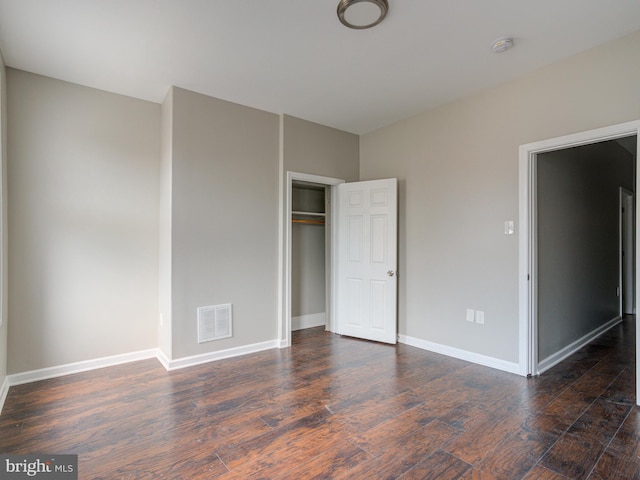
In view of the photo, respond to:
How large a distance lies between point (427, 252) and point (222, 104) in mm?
2812

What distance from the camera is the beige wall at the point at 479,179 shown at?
107 inches

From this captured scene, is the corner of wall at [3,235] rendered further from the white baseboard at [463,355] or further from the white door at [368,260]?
the white baseboard at [463,355]

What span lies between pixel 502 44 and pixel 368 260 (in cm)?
258

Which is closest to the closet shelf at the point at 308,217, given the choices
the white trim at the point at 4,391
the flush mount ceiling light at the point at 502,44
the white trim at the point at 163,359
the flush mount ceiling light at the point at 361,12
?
the white trim at the point at 163,359

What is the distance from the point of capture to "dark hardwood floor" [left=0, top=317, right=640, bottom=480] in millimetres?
1893

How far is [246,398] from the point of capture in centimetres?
272

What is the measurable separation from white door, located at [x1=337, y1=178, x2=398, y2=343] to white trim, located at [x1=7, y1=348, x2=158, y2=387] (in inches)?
93.6

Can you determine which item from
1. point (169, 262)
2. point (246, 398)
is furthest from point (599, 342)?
point (169, 262)

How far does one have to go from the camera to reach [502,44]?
8.48 feet

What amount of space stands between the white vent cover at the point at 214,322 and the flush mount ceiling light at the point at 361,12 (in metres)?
2.84

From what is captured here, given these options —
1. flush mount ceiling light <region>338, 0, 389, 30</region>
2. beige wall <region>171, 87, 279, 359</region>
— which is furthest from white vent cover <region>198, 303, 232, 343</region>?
flush mount ceiling light <region>338, 0, 389, 30</region>

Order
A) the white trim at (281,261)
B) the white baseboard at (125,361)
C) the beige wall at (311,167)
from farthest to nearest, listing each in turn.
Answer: the beige wall at (311,167)
the white trim at (281,261)
the white baseboard at (125,361)

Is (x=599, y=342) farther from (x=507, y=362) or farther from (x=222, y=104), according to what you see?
(x=222, y=104)

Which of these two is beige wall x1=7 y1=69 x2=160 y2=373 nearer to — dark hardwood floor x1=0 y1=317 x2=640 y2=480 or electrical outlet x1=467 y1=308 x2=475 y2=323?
dark hardwood floor x1=0 y1=317 x2=640 y2=480
